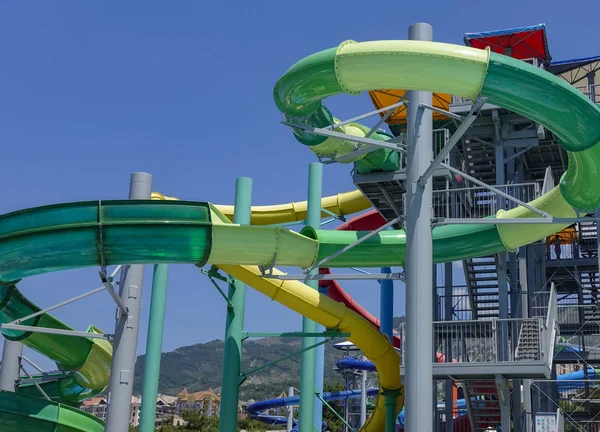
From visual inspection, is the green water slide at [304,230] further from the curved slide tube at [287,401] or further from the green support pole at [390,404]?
the curved slide tube at [287,401]

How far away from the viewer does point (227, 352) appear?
58.3 ft

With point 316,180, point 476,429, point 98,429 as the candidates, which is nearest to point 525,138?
point 316,180

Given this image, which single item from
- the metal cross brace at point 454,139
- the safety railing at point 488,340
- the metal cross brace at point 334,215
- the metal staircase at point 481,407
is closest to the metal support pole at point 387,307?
the metal cross brace at point 334,215

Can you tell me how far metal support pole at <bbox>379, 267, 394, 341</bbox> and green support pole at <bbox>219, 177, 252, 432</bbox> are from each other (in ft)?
22.3

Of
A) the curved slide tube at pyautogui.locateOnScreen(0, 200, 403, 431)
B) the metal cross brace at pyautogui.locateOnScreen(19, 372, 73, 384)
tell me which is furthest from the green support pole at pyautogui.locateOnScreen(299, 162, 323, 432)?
the curved slide tube at pyautogui.locateOnScreen(0, 200, 403, 431)

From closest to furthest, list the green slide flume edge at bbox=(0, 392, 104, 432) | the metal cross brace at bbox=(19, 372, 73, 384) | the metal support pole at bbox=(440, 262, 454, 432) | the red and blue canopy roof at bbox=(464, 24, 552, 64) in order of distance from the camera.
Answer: the green slide flume edge at bbox=(0, 392, 104, 432) → the metal support pole at bbox=(440, 262, 454, 432) → the metal cross brace at bbox=(19, 372, 73, 384) → the red and blue canopy roof at bbox=(464, 24, 552, 64)

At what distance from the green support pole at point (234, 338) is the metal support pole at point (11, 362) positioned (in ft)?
14.0

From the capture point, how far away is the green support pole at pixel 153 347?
60.4ft

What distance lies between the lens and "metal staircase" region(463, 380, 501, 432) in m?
17.9

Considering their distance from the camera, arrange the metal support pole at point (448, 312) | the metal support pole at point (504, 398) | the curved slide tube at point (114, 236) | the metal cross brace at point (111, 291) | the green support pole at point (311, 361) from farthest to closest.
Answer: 1. the green support pole at point (311, 361)
2. the metal support pole at point (448, 312)
3. the metal support pole at point (504, 398)
4. the curved slide tube at point (114, 236)
5. the metal cross brace at point (111, 291)

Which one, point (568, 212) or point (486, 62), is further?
point (568, 212)

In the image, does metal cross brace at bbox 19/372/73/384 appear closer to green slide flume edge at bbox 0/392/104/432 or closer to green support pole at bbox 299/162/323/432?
green slide flume edge at bbox 0/392/104/432

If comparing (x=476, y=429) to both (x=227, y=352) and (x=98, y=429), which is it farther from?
(x=98, y=429)

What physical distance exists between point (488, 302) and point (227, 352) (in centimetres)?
610
